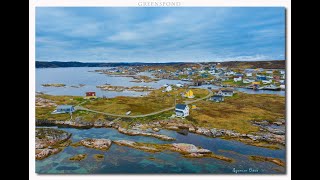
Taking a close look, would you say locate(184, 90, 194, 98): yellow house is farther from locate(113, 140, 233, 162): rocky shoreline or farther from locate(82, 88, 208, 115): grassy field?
locate(113, 140, 233, 162): rocky shoreline

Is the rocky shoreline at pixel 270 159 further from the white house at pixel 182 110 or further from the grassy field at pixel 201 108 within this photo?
the white house at pixel 182 110

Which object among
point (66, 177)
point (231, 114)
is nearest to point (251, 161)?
point (231, 114)

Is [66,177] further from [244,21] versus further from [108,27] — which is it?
[244,21]

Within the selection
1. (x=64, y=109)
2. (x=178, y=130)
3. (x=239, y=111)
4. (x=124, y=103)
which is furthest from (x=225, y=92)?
(x=64, y=109)

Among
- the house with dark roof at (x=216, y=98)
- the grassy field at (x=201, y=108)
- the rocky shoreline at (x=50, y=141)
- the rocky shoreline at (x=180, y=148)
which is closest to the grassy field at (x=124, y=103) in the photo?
the grassy field at (x=201, y=108)

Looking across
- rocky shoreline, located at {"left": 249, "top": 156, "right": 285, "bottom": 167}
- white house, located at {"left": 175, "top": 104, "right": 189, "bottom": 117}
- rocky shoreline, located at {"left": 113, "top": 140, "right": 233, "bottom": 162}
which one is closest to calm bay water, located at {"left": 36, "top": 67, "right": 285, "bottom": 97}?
white house, located at {"left": 175, "top": 104, "right": 189, "bottom": 117}

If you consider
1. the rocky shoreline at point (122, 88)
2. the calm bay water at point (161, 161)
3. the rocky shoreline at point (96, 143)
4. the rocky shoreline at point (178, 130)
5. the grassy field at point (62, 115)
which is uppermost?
the rocky shoreline at point (122, 88)
